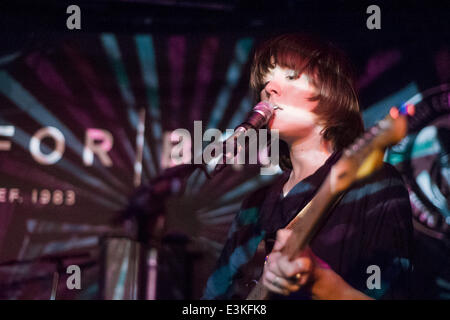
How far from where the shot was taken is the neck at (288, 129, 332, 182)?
62.1 inches

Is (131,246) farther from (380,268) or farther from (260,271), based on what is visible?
(380,268)

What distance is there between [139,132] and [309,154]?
3.22 feet

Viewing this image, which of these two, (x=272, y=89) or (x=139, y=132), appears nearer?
(x=272, y=89)

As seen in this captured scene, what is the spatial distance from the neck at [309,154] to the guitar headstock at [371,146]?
454 millimetres

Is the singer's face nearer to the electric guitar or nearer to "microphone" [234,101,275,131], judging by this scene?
"microphone" [234,101,275,131]

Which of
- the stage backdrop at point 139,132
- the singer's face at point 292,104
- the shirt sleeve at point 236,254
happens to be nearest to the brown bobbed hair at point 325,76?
the singer's face at point 292,104

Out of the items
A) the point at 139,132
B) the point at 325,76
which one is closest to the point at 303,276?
the point at 325,76

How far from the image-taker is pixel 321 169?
1528 mm

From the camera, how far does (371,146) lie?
1.03 m

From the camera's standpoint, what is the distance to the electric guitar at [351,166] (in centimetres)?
98

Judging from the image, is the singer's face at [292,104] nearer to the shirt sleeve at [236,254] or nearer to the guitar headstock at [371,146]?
the shirt sleeve at [236,254]

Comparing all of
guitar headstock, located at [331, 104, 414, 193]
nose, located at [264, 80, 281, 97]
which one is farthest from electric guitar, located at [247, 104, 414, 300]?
nose, located at [264, 80, 281, 97]

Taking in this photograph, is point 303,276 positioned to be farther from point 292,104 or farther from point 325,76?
point 325,76

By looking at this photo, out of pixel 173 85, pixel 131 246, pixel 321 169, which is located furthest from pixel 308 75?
pixel 131 246
